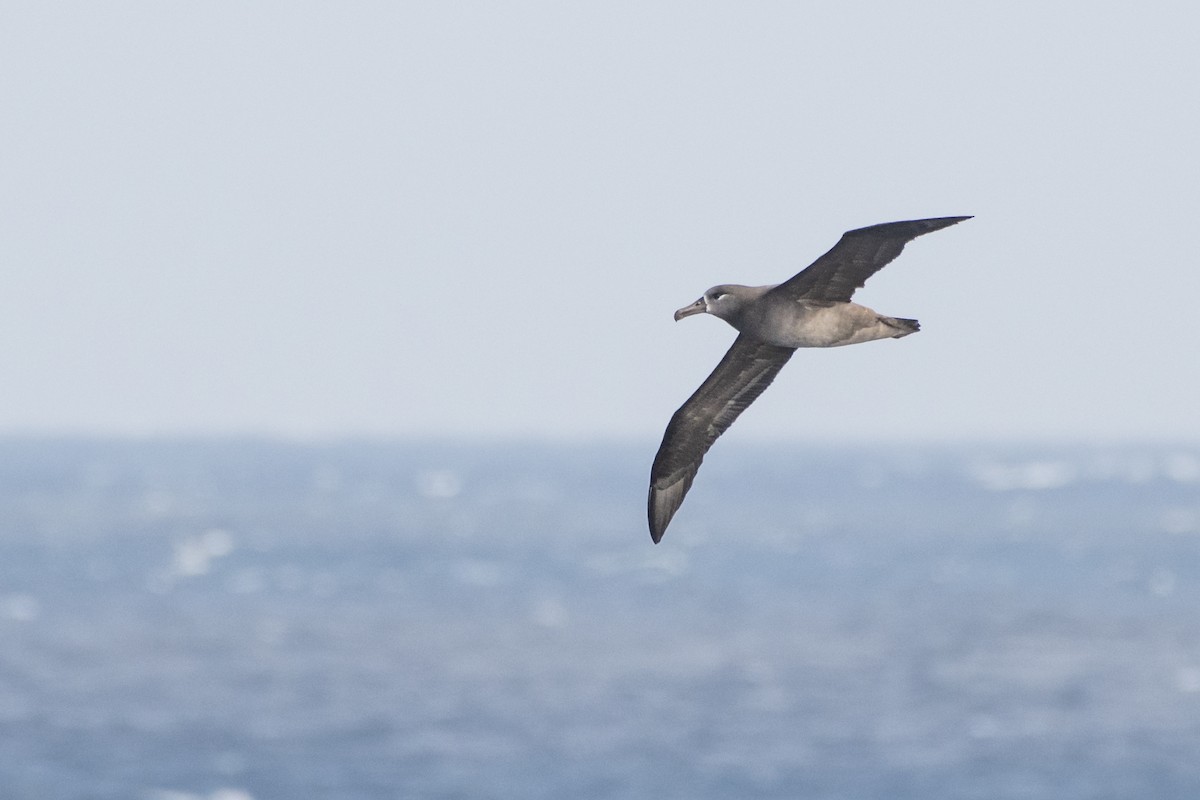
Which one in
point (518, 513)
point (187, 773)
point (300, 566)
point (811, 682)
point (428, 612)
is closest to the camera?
point (187, 773)

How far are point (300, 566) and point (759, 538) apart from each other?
3774cm

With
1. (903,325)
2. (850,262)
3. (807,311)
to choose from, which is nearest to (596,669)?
(807,311)

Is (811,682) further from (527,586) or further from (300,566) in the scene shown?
(300,566)

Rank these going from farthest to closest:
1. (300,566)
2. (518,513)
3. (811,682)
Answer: (518,513) < (300,566) < (811,682)

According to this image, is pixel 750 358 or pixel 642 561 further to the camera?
pixel 642 561

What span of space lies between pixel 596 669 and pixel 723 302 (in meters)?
54.9

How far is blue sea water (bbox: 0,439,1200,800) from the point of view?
51.9 meters

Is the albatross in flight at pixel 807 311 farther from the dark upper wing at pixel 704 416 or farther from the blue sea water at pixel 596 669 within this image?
the blue sea water at pixel 596 669

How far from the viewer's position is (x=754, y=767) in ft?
171

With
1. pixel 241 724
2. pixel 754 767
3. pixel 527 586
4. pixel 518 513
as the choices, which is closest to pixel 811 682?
pixel 754 767

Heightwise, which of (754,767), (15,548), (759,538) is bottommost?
(754,767)

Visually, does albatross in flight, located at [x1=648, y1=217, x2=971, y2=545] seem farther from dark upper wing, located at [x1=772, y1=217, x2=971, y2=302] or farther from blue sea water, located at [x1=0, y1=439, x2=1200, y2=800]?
blue sea water, located at [x1=0, y1=439, x2=1200, y2=800]

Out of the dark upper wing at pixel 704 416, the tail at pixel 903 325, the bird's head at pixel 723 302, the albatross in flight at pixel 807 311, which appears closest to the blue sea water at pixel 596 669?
the dark upper wing at pixel 704 416

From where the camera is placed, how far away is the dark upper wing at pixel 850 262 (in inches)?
506
